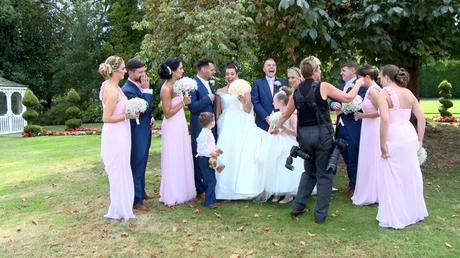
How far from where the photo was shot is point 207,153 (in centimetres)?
660

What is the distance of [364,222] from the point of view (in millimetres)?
5852

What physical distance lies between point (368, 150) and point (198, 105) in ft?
8.58

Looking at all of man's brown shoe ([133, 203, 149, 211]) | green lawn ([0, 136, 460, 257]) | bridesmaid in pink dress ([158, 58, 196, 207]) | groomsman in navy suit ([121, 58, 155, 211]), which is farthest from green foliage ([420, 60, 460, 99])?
man's brown shoe ([133, 203, 149, 211])

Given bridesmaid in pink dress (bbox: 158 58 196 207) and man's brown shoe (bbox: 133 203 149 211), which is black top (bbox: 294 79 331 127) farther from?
man's brown shoe (bbox: 133 203 149 211)

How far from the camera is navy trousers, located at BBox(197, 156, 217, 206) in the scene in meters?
6.66

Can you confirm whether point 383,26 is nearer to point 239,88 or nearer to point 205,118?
point 239,88

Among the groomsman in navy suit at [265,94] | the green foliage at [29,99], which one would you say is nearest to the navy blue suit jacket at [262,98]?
the groomsman in navy suit at [265,94]

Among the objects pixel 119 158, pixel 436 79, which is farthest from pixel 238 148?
pixel 436 79

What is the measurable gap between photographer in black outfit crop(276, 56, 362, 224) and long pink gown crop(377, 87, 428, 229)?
2.09 ft

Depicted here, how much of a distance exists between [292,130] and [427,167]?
170 inches

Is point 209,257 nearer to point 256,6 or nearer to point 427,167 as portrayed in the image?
point 256,6

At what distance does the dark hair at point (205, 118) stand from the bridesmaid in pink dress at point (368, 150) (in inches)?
86.4

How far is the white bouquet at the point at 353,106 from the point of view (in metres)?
6.73

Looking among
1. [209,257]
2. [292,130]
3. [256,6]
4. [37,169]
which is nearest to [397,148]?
[292,130]
